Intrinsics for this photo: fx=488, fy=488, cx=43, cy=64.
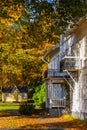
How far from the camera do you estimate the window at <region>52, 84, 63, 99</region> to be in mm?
47756

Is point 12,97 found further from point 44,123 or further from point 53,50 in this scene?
point 44,123

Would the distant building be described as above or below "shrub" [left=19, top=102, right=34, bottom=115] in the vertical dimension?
above

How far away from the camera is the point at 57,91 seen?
48.6 metres

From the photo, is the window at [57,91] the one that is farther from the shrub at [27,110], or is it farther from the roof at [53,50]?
the roof at [53,50]

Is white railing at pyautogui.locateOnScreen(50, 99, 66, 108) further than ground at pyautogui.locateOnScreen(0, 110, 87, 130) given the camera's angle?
Yes

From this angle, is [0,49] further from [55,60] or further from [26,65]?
[55,60]

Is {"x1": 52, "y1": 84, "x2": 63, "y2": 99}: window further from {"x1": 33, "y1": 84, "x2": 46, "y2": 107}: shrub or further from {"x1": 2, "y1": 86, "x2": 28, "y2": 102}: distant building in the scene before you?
{"x1": 2, "y1": 86, "x2": 28, "y2": 102}: distant building

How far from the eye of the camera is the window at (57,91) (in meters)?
47.8

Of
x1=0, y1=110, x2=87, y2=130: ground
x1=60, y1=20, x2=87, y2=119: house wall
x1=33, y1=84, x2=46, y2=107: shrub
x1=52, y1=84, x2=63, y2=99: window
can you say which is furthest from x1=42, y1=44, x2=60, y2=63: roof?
x1=0, y1=110, x2=87, y2=130: ground

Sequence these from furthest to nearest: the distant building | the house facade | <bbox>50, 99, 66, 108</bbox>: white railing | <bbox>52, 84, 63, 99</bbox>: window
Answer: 1. the distant building
2. <bbox>52, 84, 63, 99</bbox>: window
3. <bbox>50, 99, 66, 108</bbox>: white railing
4. the house facade

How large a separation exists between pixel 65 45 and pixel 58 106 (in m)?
6.62

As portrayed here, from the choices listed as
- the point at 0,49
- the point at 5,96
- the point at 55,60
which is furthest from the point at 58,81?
the point at 5,96

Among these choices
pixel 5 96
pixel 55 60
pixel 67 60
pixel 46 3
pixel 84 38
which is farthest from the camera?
pixel 5 96

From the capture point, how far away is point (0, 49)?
39.5 meters
